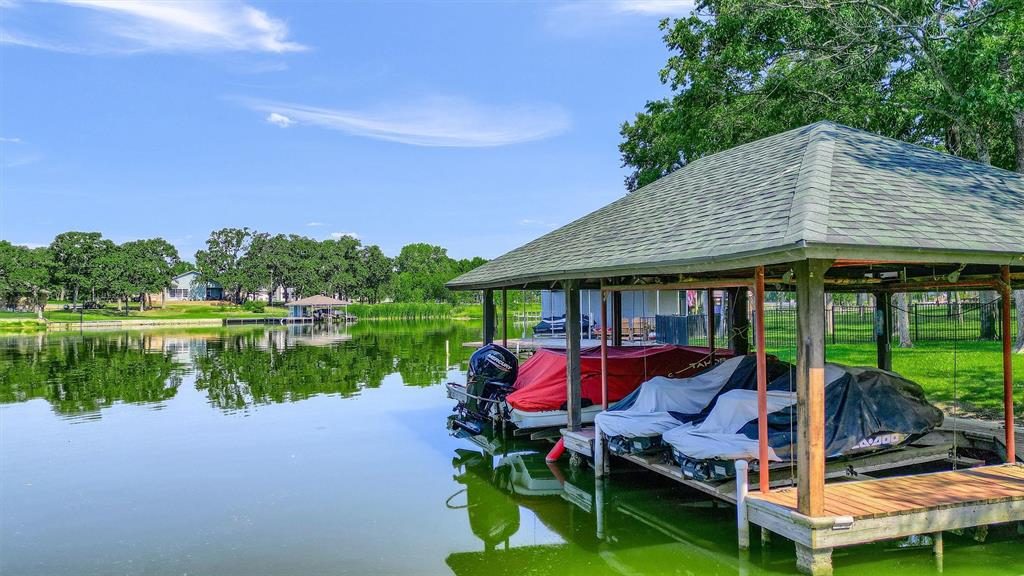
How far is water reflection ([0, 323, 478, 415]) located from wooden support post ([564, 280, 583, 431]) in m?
10.2

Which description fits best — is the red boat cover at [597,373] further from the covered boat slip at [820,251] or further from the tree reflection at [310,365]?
the tree reflection at [310,365]

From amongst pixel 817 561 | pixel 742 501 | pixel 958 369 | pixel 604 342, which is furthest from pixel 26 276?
pixel 817 561

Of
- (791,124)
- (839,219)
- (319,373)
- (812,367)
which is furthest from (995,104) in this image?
(319,373)

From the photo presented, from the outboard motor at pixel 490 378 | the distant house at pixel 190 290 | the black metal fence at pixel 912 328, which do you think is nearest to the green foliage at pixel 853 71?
the black metal fence at pixel 912 328

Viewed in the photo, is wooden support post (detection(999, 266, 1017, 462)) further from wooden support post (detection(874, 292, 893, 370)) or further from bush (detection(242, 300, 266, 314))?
bush (detection(242, 300, 266, 314))

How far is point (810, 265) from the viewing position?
19.5ft

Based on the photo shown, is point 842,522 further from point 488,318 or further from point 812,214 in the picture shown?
point 488,318

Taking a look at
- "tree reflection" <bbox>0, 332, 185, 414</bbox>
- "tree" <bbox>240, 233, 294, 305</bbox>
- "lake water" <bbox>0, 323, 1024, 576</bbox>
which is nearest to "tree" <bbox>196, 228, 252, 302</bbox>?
"tree" <bbox>240, 233, 294, 305</bbox>

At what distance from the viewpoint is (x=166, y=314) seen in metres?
71.9

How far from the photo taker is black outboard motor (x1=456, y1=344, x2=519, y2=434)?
1266 cm

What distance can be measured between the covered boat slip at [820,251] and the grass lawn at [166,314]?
65.3 meters

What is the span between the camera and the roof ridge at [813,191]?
570cm

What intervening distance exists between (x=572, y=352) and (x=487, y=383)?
2973 mm

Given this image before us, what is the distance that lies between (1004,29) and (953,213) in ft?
21.9
